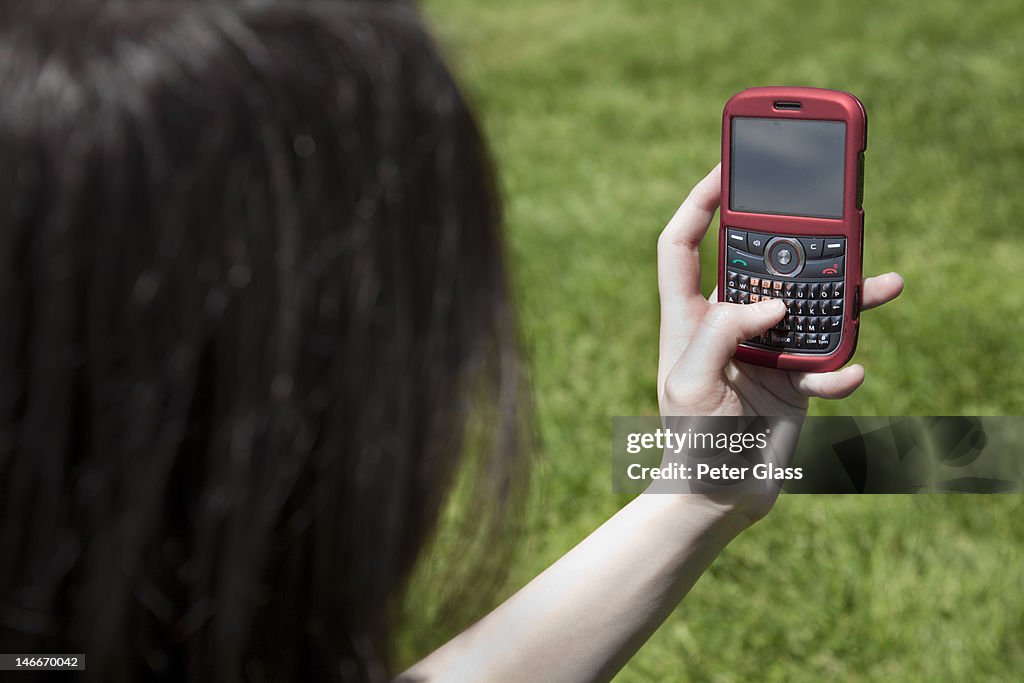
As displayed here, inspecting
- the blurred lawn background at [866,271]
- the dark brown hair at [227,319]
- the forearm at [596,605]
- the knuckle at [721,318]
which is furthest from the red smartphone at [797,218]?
the dark brown hair at [227,319]

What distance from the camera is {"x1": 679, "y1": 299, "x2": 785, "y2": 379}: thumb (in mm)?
1278

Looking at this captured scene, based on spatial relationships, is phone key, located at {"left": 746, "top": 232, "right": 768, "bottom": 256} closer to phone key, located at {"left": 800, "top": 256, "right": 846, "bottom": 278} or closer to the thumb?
phone key, located at {"left": 800, "top": 256, "right": 846, "bottom": 278}

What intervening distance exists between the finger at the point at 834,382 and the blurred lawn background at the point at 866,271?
40cm

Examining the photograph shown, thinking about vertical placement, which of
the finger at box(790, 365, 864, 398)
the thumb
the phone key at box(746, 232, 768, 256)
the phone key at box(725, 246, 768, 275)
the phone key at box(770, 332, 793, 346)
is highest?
the phone key at box(746, 232, 768, 256)

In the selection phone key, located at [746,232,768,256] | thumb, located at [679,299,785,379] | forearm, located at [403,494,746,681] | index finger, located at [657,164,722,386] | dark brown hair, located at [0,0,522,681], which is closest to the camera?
dark brown hair, located at [0,0,522,681]

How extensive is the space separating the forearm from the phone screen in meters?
0.50

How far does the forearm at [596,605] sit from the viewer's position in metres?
1.11

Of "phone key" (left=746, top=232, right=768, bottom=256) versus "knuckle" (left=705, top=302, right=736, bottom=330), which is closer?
"knuckle" (left=705, top=302, right=736, bottom=330)

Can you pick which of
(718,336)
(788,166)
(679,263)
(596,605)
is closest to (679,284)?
(679,263)

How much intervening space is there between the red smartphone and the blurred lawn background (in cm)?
42

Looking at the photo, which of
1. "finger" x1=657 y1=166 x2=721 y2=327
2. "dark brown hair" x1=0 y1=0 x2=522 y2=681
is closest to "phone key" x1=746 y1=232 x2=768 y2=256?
"finger" x1=657 y1=166 x2=721 y2=327

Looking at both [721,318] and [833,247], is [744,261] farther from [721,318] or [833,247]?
[721,318]

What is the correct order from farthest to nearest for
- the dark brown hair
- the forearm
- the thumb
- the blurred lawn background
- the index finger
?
the blurred lawn background
the index finger
the thumb
the forearm
the dark brown hair

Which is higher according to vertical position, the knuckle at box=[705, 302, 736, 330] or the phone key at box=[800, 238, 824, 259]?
the phone key at box=[800, 238, 824, 259]
